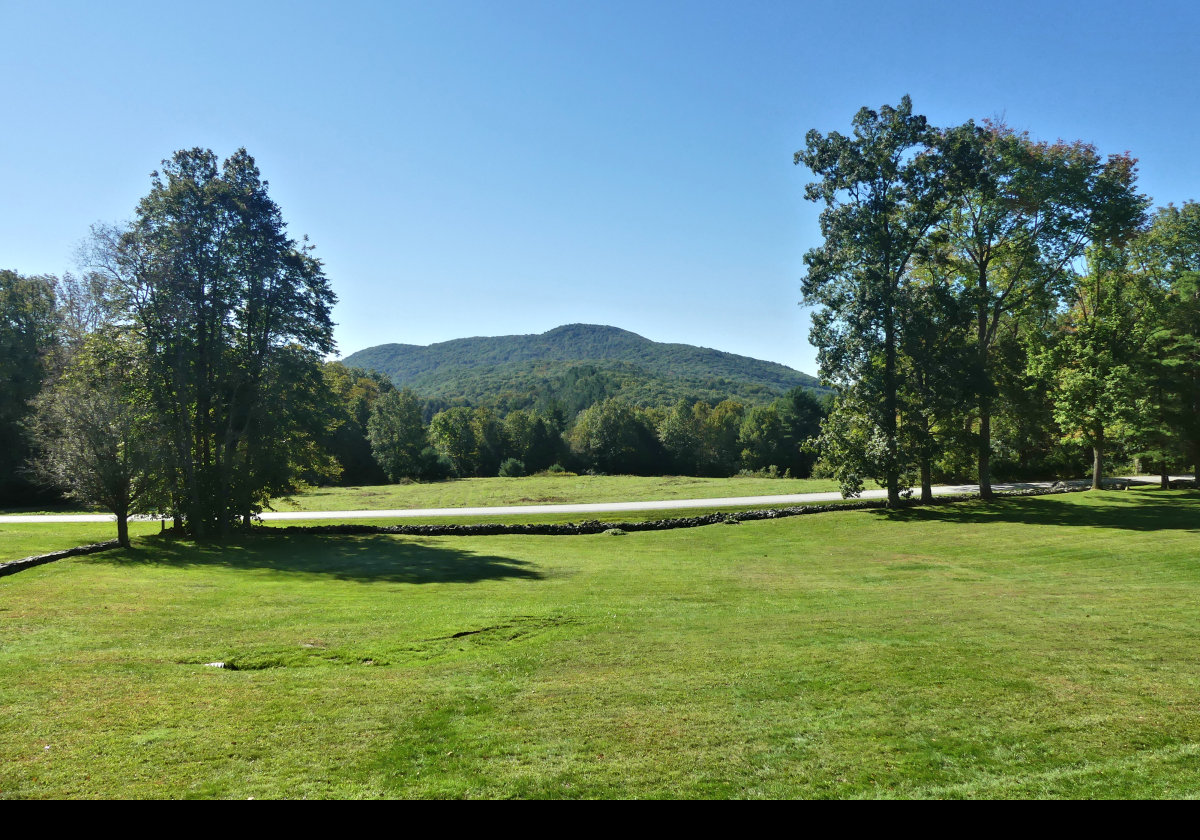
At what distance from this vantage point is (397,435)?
258 feet

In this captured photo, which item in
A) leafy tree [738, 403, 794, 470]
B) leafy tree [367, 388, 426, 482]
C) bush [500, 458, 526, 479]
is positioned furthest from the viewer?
bush [500, 458, 526, 479]

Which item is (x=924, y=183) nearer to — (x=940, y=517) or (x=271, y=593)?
(x=940, y=517)

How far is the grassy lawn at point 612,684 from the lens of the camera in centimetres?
589

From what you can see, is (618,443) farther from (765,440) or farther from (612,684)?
(612,684)

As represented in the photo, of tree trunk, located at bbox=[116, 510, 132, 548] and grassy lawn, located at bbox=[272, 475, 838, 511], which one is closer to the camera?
tree trunk, located at bbox=[116, 510, 132, 548]

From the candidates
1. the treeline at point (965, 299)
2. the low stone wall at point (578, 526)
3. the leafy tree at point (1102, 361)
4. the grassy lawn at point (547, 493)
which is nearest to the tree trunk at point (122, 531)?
the low stone wall at point (578, 526)

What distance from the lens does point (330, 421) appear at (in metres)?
33.4

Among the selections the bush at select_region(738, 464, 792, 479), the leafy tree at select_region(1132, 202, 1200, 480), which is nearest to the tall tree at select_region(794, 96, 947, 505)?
the leafy tree at select_region(1132, 202, 1200, 480)

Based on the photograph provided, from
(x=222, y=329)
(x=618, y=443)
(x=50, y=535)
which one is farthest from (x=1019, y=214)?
(x=618, y=443)

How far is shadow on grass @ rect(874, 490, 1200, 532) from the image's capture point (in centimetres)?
2520

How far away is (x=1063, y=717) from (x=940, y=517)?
24.0m

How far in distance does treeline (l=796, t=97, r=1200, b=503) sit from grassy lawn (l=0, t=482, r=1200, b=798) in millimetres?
13486

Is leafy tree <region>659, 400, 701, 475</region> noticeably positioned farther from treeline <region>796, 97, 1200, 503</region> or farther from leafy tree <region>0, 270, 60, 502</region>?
leafy tree <region>0, 270, 60, 502</region>

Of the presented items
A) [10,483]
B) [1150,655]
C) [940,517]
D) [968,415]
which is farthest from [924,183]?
[10,483]
